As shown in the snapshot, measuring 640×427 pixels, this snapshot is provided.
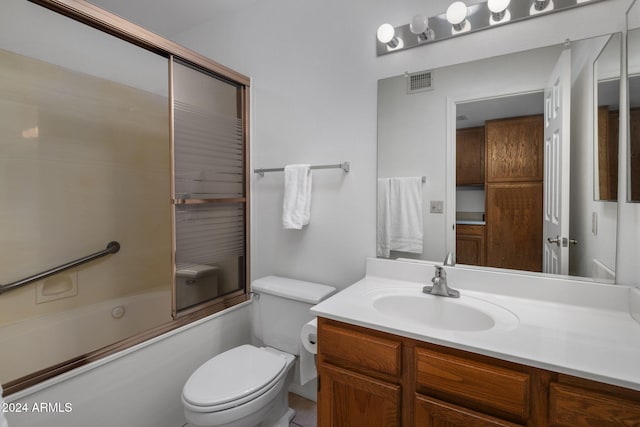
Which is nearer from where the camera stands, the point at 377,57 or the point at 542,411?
the point at 542,411

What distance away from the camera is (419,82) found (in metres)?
1.45

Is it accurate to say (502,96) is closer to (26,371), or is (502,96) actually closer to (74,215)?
(74,215)

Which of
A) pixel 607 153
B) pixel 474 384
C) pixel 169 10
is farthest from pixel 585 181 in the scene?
pixel 169 10

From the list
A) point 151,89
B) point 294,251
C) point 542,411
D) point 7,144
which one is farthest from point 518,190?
point 7,144

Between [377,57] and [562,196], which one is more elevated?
[377,57]

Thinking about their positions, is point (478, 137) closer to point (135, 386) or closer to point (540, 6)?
point (540, 6)

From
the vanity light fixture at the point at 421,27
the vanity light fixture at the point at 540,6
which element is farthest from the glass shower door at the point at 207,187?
the vanity light fixture at the point at 540,6

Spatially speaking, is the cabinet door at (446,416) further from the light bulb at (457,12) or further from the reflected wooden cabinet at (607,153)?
the light bulb at (457,12)

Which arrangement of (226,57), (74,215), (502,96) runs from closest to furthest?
(502,96), (74,215), (226,57)

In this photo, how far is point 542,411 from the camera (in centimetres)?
79

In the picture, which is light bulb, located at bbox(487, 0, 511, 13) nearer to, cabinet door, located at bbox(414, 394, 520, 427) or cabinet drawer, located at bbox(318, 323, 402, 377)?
cabinet drawer, located at bbox(318, 323, 402, 377)

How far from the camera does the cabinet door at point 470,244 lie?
1.35 metres

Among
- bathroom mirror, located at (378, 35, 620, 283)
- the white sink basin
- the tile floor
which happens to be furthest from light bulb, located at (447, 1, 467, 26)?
the tile floor

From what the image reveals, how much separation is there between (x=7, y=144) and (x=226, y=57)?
135cm
